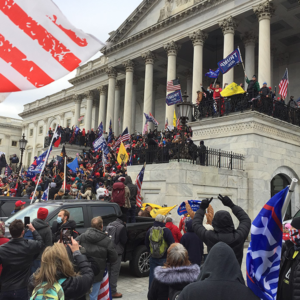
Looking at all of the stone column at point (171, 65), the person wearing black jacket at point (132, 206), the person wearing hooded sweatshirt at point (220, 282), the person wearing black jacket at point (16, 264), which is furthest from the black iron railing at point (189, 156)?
the person wearing hooded sweatshirt at point (220, 282)

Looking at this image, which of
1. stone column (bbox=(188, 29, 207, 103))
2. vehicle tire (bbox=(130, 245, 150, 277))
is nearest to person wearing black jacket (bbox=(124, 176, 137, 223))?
vehicle tire (bbox=(130, 245, 150, 277))

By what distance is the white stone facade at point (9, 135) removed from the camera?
75250 millimetres

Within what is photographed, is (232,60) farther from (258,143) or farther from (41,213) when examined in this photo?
(41,213)

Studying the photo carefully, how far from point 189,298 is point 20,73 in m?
4.04

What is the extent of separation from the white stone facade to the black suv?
237 ft

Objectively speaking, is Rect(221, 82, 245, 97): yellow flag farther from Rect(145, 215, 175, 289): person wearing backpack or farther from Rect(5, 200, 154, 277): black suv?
Rect(145, 215, 175, 289): person wearing backpack

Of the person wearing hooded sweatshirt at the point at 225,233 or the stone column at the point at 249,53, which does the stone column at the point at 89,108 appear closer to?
the stone column at the point at 249,53

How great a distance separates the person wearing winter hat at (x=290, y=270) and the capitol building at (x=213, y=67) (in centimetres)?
→ 367

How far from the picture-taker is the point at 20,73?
509cm

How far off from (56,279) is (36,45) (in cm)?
357

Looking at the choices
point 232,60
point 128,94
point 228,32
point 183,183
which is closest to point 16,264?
point 183,183

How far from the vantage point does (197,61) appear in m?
27.6

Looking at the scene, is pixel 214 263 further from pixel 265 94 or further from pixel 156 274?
pixel 265 94

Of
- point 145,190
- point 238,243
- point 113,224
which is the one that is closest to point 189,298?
point 238,243
